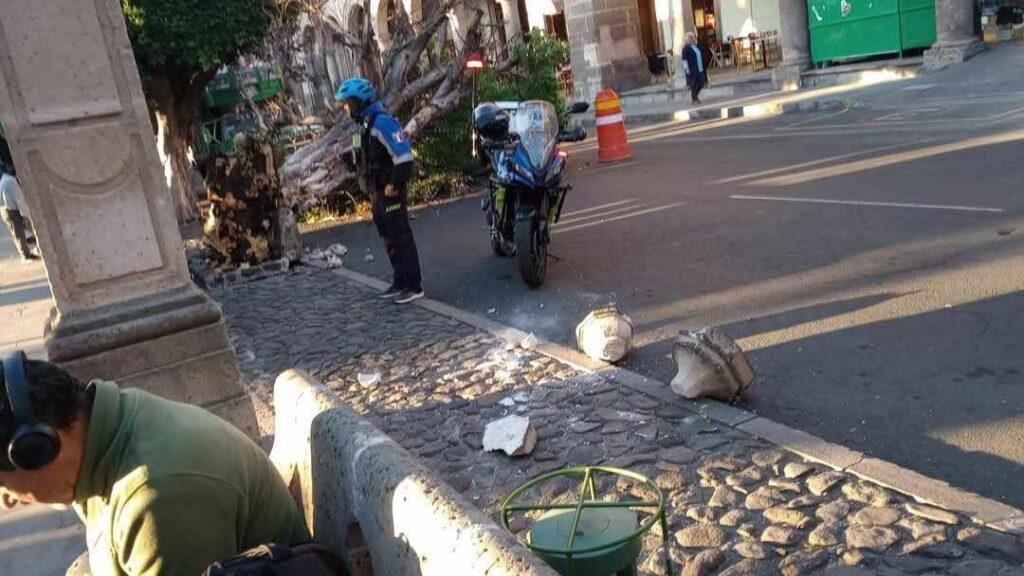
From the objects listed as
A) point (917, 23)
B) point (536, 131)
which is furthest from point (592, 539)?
point (917, 23)

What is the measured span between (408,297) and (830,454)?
15.7 ft

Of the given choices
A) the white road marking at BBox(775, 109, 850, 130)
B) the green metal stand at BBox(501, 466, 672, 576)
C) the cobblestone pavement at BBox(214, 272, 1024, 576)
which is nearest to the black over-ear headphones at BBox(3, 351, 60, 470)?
the green metal stand at BBox(501, 466, 672, 576)

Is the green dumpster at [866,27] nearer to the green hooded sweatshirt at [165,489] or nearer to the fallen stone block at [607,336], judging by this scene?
the fallen stone block at [607,336]

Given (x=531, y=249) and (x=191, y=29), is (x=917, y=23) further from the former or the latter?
(x=531, y=249)

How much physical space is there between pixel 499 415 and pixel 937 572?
2.56 metres

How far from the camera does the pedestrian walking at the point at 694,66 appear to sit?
21605 millimetres

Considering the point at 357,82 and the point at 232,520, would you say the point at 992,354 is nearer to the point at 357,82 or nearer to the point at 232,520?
the point at 232,520

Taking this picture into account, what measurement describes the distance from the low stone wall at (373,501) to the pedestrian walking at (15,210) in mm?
11830

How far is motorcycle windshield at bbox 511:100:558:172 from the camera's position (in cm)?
756

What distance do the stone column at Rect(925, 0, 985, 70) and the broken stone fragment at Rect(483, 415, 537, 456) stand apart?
1681cm

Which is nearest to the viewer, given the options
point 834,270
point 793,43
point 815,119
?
point 834,270

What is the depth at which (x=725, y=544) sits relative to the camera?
11.0 ft

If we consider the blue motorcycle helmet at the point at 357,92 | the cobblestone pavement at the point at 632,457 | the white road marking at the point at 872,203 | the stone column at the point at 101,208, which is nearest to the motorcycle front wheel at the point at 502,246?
the cobblestone pavement at the point at 632,457

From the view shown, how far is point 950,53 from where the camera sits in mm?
17734
